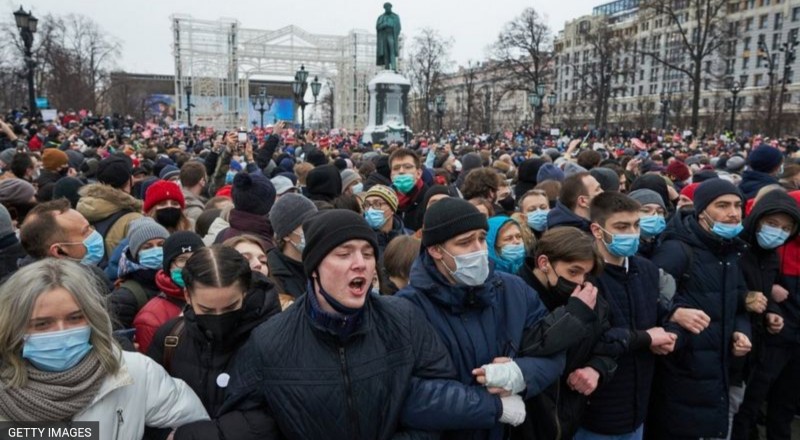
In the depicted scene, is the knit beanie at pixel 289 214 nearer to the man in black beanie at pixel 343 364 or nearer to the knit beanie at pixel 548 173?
the man in black beanie at pixel 343 364

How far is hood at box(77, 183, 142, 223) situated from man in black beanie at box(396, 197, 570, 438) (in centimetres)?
334

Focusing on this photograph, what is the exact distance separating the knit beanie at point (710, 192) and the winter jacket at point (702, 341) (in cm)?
20

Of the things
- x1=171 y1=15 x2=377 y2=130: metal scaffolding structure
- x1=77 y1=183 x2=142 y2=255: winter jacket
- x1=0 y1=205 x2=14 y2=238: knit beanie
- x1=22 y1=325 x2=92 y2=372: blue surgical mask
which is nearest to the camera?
x1=22 y1=325 x2=92 y2=372: blue surgical mask

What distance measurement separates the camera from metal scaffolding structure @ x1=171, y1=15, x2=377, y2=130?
60.5 metres

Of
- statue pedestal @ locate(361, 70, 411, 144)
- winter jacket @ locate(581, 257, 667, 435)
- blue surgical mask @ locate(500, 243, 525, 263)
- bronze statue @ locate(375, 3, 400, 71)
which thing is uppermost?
bronze statue @ locate(375, 3, 400, 71)

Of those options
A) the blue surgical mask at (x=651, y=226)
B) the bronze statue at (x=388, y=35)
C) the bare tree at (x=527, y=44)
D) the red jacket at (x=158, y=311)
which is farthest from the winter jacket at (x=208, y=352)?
the bare tree at (x=527, y=44)

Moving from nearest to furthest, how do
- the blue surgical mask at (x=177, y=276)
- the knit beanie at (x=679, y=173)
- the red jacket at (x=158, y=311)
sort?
the red jacket at (x=158, y=311)
the blue surgical mask at (x=177, y=276)
the knit beanie at (x=679, y=173)

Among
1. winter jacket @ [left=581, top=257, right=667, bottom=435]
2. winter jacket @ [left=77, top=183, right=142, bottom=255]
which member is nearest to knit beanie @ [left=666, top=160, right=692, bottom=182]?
winter jacket @ [left=581, top=257, right=667, bottom=435]

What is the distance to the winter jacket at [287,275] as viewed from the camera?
3.45 meters

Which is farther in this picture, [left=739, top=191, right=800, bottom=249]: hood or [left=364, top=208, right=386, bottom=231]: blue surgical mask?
[left=364, top=208, right=386, bottom=231]: blue surgical mask

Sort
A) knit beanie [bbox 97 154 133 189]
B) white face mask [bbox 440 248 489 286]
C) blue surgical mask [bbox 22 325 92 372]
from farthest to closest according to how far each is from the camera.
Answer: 1. knit beanie [bbox 97 154 133 189]
2. white face mask [bbox 440 248 489 286]
3. blue surgical mask [bbox 22 325 92 372]

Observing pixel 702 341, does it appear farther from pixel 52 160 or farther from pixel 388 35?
pixel 388 35

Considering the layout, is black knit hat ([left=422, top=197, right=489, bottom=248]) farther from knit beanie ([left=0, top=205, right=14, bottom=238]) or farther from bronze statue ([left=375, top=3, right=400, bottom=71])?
bronze statue ([left=375, top=3, right=400, bottom=71])

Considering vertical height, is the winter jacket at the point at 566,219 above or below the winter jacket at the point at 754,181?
below
